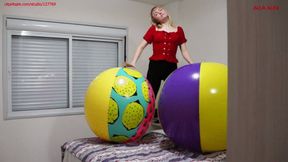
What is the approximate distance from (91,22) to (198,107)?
6.63ft

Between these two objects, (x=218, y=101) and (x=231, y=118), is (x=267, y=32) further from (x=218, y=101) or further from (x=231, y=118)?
(x=218, y=101)

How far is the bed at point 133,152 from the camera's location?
4.54 feet

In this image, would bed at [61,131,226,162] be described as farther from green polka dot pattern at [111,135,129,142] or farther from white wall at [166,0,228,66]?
white wall at [166,0,228,66]

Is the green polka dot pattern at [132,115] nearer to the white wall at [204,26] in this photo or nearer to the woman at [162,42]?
the woman at [162,42]

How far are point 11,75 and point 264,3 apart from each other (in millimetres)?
2605

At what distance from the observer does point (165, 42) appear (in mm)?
2164

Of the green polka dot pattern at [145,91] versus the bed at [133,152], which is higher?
the green polka dot pattern at [145,91]

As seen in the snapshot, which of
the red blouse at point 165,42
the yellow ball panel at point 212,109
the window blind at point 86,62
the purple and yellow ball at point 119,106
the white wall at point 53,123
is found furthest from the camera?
the window blind at point 86,62

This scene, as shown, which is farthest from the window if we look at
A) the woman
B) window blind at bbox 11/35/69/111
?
the woman

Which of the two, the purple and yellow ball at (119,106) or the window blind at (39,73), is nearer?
the purple and yellow ball at (119,106)

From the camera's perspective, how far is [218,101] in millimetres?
1298

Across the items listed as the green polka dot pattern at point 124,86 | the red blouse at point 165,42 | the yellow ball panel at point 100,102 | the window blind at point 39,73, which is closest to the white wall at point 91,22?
the window blind at point 39,73

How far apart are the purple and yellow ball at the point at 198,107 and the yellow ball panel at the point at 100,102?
1.21 ft

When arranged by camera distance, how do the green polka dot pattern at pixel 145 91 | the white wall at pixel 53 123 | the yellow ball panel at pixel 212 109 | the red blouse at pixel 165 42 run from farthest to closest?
the white wall at pixel 53 123
the red blouse at pixel 165 42
the green polka dot pattern at pixel 145 91
the yellow ball panel at pixel 212 109
